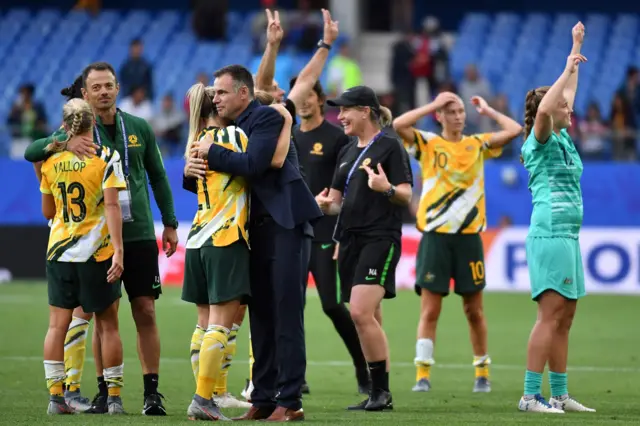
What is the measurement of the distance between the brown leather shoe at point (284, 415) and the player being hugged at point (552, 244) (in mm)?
1778

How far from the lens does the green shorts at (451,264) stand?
11.0m

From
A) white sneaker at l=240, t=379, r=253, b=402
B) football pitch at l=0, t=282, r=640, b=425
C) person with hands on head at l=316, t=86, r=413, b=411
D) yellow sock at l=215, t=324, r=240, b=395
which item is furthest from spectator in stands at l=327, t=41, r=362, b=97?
yellow sock at l=215, t=324, r=240, b=395

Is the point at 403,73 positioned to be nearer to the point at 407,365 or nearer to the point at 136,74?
the point at 136,74

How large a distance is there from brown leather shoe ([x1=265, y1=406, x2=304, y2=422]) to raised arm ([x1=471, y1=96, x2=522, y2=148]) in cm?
364

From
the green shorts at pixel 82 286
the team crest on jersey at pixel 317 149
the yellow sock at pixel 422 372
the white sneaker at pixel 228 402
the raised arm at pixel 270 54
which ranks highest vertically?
the raised arm at pixel 270 54

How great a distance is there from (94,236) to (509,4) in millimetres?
22798

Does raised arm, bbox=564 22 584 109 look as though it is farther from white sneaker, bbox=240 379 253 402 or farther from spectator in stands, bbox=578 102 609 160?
spectator in stands, bbox=578 102 609 160

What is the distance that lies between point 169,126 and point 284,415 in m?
15.6

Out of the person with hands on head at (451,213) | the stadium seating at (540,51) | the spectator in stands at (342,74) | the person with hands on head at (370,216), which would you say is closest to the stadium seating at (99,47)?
the spectator in stands at (342,74)

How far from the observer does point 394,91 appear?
24.1 m

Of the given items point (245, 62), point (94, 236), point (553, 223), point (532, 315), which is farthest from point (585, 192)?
point (94, 236)

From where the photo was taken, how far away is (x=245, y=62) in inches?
1079

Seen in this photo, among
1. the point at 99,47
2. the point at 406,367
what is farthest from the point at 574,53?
the point at 99,47

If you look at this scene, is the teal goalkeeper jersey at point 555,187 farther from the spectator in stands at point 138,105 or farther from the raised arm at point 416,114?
the spectator in stands at point 138,105
